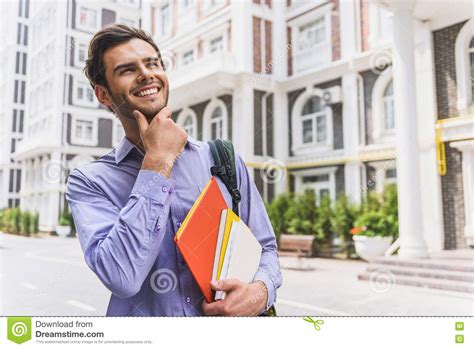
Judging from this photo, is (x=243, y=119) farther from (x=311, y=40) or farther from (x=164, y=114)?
(x=164, y=114)

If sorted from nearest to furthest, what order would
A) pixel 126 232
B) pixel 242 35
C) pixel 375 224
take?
pixel 126 232 → pixel 242 35 → pixel 375 224

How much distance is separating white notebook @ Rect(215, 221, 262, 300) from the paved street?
81 cm

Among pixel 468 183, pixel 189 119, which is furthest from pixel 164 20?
pixel 468 183

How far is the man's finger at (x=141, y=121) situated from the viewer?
2.36 feet

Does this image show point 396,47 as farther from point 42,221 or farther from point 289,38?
point 42,221

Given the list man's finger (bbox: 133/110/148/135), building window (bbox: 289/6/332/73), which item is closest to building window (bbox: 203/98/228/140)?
building window (bbox: 289/6/332/73)

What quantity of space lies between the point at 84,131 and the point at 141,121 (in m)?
1.08

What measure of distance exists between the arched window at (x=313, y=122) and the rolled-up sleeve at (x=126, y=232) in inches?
65.8

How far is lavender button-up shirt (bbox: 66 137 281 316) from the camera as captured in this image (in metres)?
0.64

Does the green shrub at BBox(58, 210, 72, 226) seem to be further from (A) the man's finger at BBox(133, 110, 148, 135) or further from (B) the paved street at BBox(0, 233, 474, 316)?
(A) the man's finger at BBox(133, 110, 148, 135)

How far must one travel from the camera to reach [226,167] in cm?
79
